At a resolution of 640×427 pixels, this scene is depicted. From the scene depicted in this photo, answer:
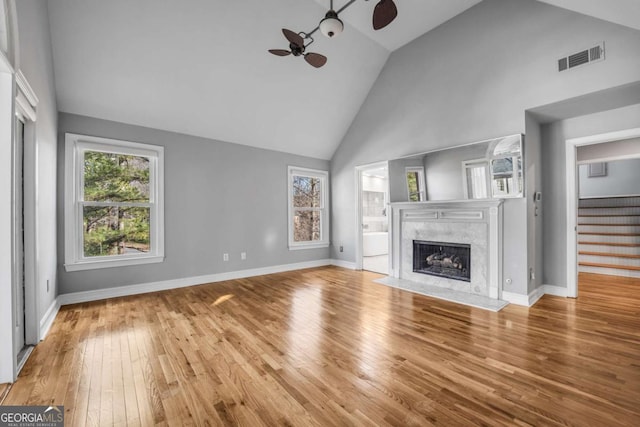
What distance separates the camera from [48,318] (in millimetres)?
2902

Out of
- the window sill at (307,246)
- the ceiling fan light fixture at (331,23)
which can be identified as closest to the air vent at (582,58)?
the ceiling fan light fixture at (331,23)

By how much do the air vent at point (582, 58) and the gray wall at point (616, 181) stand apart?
19.9 feet

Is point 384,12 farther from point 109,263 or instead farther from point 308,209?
point 109,263

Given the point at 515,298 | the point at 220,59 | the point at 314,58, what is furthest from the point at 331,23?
the point at 515,298

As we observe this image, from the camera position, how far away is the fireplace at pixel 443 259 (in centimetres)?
406

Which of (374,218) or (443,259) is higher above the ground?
(374,218)

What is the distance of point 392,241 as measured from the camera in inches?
194

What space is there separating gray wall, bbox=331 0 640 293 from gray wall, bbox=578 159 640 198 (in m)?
6.07

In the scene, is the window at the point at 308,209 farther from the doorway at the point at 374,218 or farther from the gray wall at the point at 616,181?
the gray wall at the point at 616,181

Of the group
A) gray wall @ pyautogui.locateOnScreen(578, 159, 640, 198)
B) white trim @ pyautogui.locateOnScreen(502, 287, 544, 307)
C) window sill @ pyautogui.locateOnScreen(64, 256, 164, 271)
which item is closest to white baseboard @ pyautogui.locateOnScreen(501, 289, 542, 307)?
white trim @ pyautogui.locateOnScreen(502, 287, 544, 307)

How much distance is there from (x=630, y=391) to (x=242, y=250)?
4919mm

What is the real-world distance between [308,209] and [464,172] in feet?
10.8

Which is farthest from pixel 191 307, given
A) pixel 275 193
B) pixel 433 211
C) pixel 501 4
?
pixel 501 4

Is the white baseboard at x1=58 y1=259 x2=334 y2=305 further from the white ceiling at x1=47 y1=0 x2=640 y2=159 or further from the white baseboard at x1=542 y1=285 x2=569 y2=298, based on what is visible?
the white baseboard at x1=542 y1=285 x2=569 y2=298
